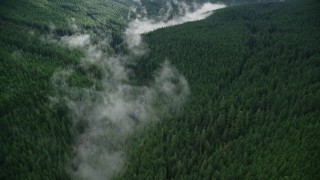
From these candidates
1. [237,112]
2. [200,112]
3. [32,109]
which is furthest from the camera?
[237,112]

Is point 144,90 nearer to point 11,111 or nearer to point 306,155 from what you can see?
point 11,111

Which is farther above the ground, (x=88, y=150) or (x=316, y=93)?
(x=316, y=93)

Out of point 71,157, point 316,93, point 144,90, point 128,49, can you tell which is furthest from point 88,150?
point 128,49

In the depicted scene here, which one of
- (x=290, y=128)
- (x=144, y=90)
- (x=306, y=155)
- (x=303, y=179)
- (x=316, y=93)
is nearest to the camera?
(x=303, y=179)

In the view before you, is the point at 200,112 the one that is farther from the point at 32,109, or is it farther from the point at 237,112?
the point at 32,109

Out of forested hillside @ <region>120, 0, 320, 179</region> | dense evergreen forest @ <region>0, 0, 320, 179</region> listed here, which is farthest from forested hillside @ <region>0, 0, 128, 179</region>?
forested hillside @ <region>120, 0, 320, 179</region>

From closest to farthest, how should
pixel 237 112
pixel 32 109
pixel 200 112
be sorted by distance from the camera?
1. pixel 32 109
2. pixel 200 112
3. pixel 237 112

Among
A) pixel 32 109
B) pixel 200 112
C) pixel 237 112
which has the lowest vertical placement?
pixel 237 112

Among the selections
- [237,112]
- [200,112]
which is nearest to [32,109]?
[200,112]
